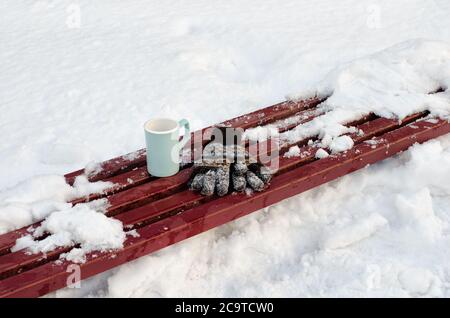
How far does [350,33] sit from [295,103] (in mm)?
1107

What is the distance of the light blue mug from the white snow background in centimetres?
30

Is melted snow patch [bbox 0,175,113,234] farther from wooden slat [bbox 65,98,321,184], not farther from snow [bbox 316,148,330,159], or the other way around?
snow [bbox 316,148,330,159]

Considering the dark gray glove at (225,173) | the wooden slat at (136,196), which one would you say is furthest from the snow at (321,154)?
the wooden slat at (136,196)

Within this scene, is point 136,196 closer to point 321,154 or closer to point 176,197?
point 176,197

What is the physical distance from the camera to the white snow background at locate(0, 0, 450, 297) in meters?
1.98

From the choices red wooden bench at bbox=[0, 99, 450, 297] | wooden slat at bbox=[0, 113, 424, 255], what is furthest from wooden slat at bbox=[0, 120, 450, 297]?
wooden slat at bbox=[0, 113, 424, 255]

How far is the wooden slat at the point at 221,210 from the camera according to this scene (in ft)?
5.78

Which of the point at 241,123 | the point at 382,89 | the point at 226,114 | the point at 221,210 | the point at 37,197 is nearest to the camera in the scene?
the point at 221,210

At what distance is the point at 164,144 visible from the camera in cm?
206

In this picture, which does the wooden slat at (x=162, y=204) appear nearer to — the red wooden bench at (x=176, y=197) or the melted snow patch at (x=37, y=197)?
the red wooden bench at (x=176, y=197)

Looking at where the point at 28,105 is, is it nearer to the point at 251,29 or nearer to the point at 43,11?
the point at 43,11

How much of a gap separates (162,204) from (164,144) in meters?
0.22

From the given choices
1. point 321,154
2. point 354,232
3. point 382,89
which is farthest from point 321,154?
point 382,89

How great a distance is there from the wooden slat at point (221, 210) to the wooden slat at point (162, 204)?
0.04 meters
